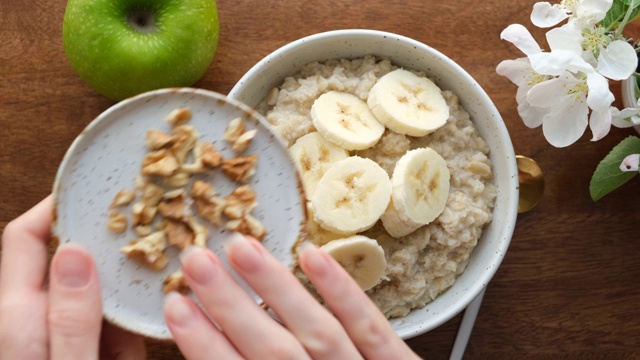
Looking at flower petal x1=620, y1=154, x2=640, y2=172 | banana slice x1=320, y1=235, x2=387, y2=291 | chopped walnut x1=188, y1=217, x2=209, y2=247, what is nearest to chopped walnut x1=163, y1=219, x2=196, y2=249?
chopped walnut x1=188, y1=217, x2=209, y2=247

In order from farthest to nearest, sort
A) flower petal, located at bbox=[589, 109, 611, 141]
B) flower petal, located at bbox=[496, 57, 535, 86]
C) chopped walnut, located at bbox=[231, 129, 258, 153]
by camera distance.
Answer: flower petal, located at bbox=[496, 57, 535, 86], flower petal, located at bbox=[589, 109, 611, 141], chopped walnut, located at bbox=[231, 129, 258, 153]

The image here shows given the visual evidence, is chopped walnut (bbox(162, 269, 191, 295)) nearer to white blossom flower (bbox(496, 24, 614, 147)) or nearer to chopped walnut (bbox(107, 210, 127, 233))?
chopped walnut (bbox(107, 210, 127, 233))

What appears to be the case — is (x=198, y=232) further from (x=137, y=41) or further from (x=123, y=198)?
(x=137, y=41)

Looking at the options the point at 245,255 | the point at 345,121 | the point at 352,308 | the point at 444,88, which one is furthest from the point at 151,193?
the point at 444,88

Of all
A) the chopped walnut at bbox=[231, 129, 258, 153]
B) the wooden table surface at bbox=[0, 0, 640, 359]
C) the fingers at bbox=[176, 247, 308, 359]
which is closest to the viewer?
the fingers at bbox=[176, 247, 308, 359]

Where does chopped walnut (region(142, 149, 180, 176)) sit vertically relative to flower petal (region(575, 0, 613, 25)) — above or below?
below

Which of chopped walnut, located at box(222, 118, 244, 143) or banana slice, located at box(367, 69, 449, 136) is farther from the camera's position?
banana slice, located at box(367, 69, 449, 136)
